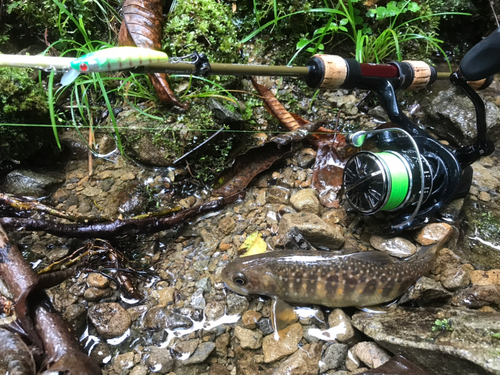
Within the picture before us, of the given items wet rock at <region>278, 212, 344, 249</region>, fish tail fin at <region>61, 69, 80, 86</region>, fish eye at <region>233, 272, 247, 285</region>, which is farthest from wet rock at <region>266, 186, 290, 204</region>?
fish tail fin at <region>61, 69, 80, 86</region>

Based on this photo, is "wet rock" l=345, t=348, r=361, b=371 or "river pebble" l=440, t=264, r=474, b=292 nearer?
"wet rock" l=345, t=348, r=361, b=371

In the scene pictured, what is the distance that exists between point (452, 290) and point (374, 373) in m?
0.97

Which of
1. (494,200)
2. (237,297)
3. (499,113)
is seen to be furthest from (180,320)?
(499,113)

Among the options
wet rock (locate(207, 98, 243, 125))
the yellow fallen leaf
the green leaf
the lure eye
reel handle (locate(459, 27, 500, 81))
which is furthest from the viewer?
the green leaf

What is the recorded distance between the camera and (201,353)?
2.17 metres

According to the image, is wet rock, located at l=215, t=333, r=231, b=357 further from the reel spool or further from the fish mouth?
the reel spool

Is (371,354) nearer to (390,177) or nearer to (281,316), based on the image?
(281,316)

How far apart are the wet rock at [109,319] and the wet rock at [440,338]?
152cm

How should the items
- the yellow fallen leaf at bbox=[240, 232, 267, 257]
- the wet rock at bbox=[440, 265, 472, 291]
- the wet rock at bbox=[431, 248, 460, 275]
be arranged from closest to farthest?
1. the wet rock at bbox=[440, 265, 472, 291]
2. the wet rock at bbox=[431, 248, 460, 275]
3. the yellow fallen leaf at bbox=[240, 232, 267, 257]

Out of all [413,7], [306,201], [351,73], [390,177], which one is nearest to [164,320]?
[306,201]

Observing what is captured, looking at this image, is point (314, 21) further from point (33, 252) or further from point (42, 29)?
point (33, 252)

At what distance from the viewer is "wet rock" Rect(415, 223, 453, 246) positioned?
2.67 metres

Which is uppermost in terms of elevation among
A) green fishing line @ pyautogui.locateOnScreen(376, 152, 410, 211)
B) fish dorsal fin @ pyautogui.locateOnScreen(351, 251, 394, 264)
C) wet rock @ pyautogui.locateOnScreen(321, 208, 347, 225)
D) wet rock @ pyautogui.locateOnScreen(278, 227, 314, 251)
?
green fishing line @ pyautogui.locateOnScreen(376, 152, 410, 211)

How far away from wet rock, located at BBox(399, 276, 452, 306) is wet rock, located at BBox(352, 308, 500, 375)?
71mm
